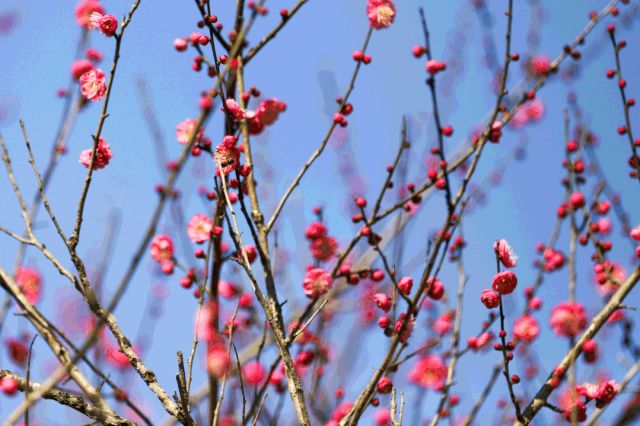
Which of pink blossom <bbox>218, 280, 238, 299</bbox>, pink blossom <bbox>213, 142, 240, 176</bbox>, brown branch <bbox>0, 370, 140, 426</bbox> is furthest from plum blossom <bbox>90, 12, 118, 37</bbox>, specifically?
pink blossom <bbox>218, 280, 238, 299</bbox>

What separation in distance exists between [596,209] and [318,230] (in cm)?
239

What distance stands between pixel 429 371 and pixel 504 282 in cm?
189

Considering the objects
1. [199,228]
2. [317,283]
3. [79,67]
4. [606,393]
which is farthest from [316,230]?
[79,67]

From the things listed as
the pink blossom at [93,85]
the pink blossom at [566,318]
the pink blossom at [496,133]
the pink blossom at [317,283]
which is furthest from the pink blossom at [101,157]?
the pink blossom at [566,318]

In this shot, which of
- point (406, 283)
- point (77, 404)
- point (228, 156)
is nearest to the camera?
point (77, 404)

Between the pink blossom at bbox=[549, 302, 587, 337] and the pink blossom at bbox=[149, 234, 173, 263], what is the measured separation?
8.00 ft

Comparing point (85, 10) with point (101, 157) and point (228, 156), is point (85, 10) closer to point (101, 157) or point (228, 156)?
A: point (101, 157)

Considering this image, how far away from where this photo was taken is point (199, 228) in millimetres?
2727

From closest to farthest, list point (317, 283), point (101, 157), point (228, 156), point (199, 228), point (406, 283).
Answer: point (228, 156) < point (101, 157) < point (406, 283) < point (317, 283) < point (199, 228)

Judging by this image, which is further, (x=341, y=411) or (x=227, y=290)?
(x=227, y=290)

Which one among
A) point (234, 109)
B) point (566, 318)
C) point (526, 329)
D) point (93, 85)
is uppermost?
point (93, 85)

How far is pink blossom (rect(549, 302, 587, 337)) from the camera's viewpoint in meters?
2.75

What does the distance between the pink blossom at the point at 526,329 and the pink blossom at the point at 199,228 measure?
2302 mm

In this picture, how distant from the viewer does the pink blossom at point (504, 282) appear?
1928 millimetres
